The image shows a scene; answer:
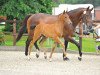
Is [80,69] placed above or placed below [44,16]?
below

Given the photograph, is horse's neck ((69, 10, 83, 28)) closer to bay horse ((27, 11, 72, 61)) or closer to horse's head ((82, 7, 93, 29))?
horse's head ((82, 7, 93, 29))

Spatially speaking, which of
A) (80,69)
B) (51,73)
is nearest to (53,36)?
(80,69)

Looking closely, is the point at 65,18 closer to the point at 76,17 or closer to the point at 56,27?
the point at 56,27

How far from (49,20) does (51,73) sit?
15.4 ft

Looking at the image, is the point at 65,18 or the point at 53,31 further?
the point at 53,31

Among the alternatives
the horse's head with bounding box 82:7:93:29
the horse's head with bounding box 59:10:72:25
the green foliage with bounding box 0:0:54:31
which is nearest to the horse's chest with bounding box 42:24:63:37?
the horse's head with bounding box 59:10:72:25

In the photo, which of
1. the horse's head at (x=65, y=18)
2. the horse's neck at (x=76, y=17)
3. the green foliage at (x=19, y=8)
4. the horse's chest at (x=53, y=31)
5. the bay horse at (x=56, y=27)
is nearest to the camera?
the horse's head at (x=65, y=18)

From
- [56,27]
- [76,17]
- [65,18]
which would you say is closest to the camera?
[65,18]

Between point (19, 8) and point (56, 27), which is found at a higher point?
point (56, 27)

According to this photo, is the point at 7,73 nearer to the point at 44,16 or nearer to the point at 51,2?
the point at 44,16

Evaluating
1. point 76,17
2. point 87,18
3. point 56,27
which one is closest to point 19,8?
point 76,17

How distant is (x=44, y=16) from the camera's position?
16.9 metres

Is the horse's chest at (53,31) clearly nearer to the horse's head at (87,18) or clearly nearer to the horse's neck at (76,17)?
the horse's neck at (76,17)

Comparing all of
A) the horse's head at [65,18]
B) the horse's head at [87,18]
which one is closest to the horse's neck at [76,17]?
the horse's head at [87,18]
